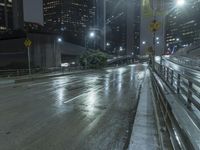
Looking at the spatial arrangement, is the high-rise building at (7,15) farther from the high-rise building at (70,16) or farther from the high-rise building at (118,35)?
the high-rise building at (118,35)

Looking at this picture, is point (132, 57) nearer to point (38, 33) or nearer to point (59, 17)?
point (59, 17)

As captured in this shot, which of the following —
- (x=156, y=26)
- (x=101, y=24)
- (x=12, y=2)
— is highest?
(x=12, y=2)

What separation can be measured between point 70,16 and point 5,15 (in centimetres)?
4570

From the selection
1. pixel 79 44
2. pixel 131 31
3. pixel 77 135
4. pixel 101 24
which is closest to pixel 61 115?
pixel 77 135

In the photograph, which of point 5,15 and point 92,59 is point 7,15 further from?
point 92,59

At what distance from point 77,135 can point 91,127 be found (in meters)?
0.87

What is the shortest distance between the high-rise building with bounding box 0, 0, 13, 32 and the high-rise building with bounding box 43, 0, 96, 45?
23.6 m

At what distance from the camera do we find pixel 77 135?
6.27 meters

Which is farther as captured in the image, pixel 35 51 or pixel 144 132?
pixel 35 51

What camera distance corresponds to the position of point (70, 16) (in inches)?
5763

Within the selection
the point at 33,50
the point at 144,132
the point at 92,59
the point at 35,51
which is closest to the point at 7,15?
the point at 92,59

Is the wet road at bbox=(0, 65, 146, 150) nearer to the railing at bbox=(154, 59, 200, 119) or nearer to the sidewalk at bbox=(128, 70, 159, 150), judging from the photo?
the sidewalk at bbox=(128, 70, 159, 150)

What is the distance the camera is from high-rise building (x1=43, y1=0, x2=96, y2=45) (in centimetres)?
13762

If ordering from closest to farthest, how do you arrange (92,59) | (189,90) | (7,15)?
(189,90), (92,59), (7,15)
